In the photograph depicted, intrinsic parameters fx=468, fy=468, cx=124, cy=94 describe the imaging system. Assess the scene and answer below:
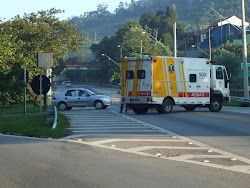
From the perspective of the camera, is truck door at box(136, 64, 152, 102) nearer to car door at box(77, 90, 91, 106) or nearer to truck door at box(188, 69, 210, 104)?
truck door at box(188, 69, 210, 104)

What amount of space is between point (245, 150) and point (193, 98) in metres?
15.9

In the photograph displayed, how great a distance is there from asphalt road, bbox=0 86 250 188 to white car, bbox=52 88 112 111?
18355mm

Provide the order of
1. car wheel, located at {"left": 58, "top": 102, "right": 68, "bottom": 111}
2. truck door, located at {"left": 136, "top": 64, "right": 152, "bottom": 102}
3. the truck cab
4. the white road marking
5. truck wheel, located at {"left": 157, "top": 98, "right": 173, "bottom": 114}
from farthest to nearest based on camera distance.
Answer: car wheel, located at {"left": 58, "top": 102, "right": 68, "bottom": 111} < the truck cab < truck wheel, located at {"left": 157, "top": 98, "right": 173, "bottom": 114} < truck door, located at {"left": 136, "top": 64, "right": 152, "bottom": 102} < the white road marking

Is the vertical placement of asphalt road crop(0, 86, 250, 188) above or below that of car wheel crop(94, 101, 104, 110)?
below

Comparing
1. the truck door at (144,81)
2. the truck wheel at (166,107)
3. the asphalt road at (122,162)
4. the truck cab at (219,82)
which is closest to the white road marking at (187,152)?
the asphalt road at (122,162)

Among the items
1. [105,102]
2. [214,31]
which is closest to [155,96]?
[105,102]

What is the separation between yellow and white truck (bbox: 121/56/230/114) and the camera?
25.7m

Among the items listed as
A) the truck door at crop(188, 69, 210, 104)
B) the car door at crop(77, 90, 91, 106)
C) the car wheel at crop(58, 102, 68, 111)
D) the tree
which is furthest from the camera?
the tree

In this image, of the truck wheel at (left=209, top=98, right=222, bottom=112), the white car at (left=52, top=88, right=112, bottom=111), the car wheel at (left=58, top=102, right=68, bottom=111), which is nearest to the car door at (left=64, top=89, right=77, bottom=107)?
the white car at (left=52, top=88, right=112, bottom=111)

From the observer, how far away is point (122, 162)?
988cm

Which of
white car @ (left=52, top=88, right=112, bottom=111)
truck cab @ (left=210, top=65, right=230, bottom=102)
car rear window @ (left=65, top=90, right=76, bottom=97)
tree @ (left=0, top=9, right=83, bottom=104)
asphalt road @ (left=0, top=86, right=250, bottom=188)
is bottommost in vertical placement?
asphalt road @ (left=0, top=86, right=250, bottom=188)

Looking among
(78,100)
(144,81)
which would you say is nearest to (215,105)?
(144,81)

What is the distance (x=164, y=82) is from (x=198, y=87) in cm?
261

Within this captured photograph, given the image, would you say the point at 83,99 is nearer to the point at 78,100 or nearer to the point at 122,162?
the point at 78,100
